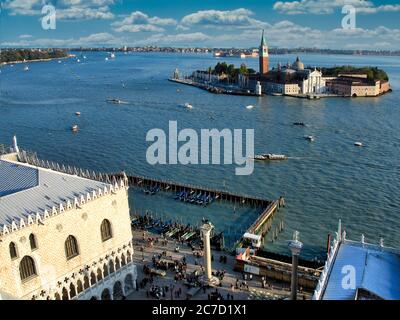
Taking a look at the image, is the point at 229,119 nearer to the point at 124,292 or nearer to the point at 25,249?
the point at 124,292

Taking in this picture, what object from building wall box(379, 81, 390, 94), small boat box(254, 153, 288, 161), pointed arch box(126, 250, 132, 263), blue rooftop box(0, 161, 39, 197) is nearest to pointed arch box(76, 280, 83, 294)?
pointed arch box(126, 250, 132, 263)

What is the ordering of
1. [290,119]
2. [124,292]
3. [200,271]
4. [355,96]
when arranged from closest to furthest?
[124,292] → [200,271] → [290,119] → [355,96]

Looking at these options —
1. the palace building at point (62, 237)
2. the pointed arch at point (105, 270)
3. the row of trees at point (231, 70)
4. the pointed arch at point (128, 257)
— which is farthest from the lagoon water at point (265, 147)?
the row of trees at point (231, 70)

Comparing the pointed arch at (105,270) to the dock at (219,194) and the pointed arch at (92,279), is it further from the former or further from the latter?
the dock at (219,194)

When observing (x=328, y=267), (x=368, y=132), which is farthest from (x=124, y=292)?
(x=368, y=132)

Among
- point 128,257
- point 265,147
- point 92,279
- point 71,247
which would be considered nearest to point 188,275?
point 128,257
